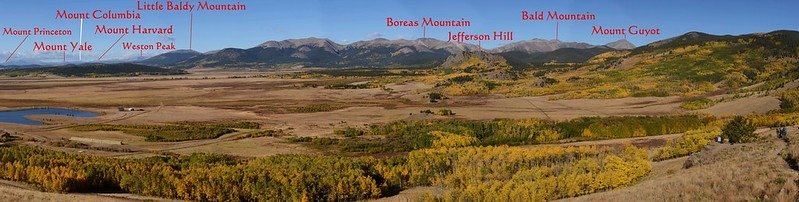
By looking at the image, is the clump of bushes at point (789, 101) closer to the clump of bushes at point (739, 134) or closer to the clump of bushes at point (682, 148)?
the clump of bushes at point (739, 134)

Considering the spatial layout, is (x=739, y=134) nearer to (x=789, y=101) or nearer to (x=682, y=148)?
(x=682, y=148)

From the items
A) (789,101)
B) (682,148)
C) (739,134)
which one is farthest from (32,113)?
(789,101)

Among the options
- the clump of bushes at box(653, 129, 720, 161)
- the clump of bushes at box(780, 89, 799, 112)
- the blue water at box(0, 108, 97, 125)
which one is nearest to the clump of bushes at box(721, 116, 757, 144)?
the clump of bushes at box(653, 129, 720, 161)

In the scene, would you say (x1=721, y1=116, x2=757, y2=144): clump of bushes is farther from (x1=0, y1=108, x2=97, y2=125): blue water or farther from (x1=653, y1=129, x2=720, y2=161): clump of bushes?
(x1=0, y1=108, x2=97, y2=125): blue water

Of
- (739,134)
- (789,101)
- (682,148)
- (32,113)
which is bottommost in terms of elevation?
(32,113)

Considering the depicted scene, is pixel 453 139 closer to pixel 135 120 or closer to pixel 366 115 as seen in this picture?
pixel 366 115

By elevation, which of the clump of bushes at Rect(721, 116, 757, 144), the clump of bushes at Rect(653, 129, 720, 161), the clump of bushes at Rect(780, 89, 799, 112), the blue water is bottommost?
the blue water

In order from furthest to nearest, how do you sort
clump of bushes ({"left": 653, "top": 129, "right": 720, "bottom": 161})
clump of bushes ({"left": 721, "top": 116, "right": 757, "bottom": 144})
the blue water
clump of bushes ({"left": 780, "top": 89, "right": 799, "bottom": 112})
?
the blue water < clump of bushes ({"left": 780, "top": 89, "right": 799, "bottom": 112}) < clump of bushes ({"left": 653, "top": 129, "right": 720, "bottom": 161}) < clump of bushes ({"left": 721, "top": 116, "right": 757, "bottom": 144})

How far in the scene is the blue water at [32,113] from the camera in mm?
75875

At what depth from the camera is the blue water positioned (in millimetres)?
75875

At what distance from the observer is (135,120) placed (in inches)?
3044

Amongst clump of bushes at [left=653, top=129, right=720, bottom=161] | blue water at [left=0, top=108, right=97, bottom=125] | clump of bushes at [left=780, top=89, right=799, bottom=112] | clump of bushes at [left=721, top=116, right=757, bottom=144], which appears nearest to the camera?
clump of bushes at [left=721, top=116, right=757, bottom=144]

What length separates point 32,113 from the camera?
85.8m

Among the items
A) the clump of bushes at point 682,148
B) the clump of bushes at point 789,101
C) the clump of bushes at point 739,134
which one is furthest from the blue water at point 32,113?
the clump of bushes at point 789,101
